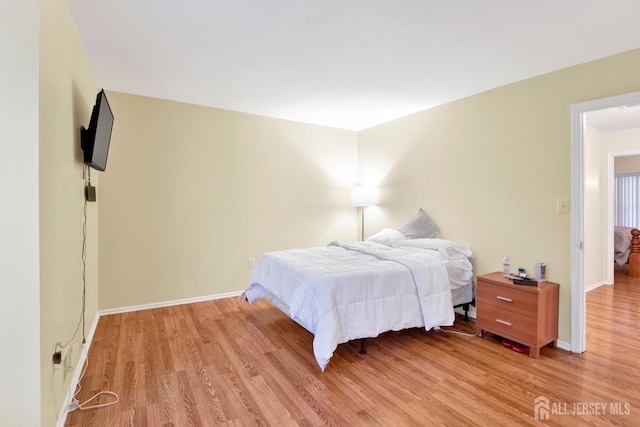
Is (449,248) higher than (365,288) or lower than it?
higher

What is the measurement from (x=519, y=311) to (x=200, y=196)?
369cm

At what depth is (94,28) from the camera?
232 centimetres

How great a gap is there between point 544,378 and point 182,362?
2.74 m

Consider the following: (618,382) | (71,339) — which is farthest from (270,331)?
(618,382)

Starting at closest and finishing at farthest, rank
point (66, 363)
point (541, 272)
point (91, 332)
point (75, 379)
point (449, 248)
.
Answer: point (66, 363) → point (75, 379) → point (541, 272) → point (91, 332) → point (449, 248)

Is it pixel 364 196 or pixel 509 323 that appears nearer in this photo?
pixel 509 323

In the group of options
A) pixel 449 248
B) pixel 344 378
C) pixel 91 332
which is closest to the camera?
pixel 344 378

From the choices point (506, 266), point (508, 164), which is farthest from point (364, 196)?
point (506, 266)

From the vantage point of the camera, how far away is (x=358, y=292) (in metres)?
2.64

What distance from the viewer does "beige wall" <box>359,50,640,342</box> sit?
9.15 feet

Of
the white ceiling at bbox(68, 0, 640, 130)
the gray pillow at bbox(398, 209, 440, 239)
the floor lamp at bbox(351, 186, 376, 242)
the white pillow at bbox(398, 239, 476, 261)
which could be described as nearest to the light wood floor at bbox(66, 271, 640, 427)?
the white pillow at bbox(398, 239, 476, 261)

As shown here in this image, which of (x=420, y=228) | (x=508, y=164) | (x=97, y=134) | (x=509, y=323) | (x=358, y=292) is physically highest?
(x=97, y=134)

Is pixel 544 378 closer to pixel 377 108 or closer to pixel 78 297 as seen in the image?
pixel 377 108

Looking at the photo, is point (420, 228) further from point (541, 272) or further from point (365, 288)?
point (365, 288)
